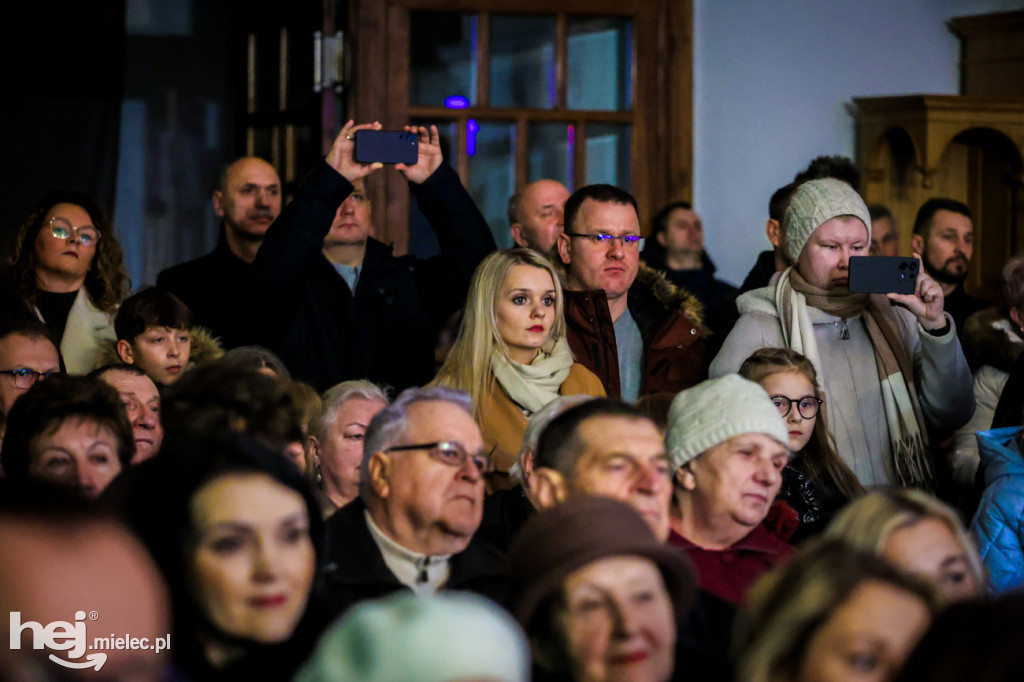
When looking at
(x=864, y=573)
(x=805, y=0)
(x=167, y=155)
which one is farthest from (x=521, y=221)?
(x=167, y=155)

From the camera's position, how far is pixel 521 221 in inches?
189

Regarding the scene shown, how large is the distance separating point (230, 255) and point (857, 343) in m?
2.05

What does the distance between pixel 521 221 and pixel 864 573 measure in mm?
3061

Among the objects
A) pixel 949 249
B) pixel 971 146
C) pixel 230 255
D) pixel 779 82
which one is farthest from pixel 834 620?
pixel 971 146

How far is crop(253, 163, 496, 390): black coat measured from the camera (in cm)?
378

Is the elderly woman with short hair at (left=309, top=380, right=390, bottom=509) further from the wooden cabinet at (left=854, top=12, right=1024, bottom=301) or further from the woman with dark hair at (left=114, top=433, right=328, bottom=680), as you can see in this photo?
the wooden cabinet at (left=854, top=12, right=1024, bottom=301)

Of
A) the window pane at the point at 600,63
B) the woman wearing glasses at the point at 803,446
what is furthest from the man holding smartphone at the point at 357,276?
the window pane at the point at 600,63

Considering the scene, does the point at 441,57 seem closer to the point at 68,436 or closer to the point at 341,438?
the point at 341,438

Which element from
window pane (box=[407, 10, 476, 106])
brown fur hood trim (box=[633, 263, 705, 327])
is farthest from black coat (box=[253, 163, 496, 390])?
window pane (box=[407, 10, 476, 106])

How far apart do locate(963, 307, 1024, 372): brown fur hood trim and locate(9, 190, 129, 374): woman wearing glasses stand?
2.57m

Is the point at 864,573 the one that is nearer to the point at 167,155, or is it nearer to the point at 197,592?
the point at 197,592

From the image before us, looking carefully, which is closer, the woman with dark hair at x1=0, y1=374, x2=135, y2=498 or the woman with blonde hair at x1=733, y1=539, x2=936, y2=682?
the woman with blonde hair at x1=733, y1=539, x2=936, y2=682

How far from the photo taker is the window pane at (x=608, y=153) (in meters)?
5.54

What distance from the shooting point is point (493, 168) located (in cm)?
543
